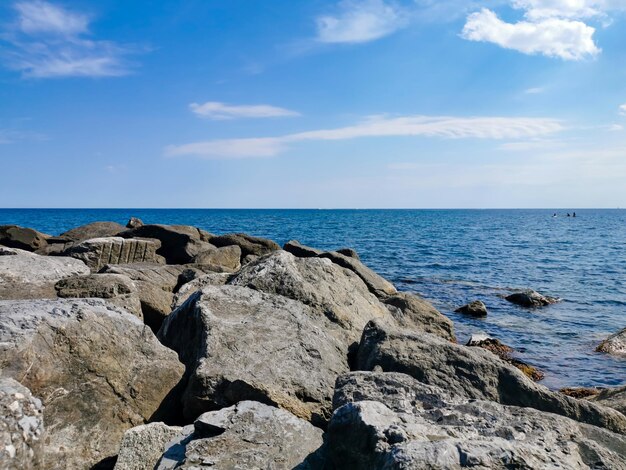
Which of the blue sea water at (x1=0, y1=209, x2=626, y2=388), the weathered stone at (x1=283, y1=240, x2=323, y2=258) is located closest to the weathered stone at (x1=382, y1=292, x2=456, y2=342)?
the blue sea water at (x1=0, y1=209, x2=626, y2=388)

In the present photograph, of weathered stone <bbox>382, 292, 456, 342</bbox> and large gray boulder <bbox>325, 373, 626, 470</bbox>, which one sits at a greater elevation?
large gray boulder <bbox>325, 373, 626, 470</bbox>

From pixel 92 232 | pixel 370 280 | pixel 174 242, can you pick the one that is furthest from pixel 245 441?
pixel 92 232

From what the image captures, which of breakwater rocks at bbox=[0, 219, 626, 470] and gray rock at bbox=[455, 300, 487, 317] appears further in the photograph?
gray rock at bbox=[455, 300, 487, 317]

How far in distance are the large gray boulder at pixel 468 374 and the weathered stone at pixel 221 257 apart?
10.3 meters

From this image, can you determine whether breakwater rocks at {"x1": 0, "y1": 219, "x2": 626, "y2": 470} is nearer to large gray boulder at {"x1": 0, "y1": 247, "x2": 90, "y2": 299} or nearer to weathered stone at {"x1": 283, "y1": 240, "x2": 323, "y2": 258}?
large gray boulder at {"x1": 0, "y1": 247, "x2": 90, "y2": 299}

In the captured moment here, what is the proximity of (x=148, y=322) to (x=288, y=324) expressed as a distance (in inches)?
118

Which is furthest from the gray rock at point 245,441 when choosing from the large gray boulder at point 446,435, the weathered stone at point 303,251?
the weathered stone at point 303,251

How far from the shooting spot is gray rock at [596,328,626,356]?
14.1m

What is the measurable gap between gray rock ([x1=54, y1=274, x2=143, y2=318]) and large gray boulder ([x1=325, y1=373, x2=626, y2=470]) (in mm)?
3878

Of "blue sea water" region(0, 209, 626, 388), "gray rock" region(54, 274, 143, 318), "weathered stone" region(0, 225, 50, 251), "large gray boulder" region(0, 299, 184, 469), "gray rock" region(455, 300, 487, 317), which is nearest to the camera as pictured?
"large gray boulder" region(0, 299, 184, 469)

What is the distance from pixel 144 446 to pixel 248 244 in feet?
55.4

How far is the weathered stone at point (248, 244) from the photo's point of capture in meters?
21.0

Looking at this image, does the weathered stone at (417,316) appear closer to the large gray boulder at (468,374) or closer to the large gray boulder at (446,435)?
the large gray boulder at (468,374)

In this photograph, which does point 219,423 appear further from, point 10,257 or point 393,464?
point 10,257
